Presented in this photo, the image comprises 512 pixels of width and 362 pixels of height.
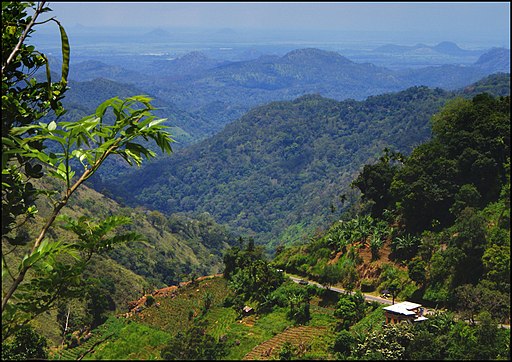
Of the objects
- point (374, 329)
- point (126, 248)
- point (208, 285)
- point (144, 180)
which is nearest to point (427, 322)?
point (374, 329)

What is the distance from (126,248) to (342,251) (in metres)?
42.9

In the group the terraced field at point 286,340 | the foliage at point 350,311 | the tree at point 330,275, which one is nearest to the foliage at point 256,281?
the tree at point 330,275

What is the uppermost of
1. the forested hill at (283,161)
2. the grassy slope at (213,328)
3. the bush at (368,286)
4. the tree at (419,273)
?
the tree at (419,273)

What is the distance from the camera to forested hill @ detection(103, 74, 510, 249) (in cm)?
13075

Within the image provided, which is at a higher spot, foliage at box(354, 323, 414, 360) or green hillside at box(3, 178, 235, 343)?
foliage at box(354, 323, 414, 360)

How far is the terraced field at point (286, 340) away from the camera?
2466cm

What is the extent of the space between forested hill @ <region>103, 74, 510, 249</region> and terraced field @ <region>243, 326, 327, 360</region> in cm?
8029

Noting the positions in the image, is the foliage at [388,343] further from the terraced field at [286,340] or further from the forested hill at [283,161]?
the forested hill at [283,161]

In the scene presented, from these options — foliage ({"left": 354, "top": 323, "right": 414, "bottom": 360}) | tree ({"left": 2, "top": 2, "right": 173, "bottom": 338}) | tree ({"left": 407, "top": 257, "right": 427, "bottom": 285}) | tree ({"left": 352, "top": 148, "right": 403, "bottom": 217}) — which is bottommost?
tree ({"left": 407, "top": 257, "right": 427, "bottom": 285})

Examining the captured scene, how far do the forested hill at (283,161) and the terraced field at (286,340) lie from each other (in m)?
80.3

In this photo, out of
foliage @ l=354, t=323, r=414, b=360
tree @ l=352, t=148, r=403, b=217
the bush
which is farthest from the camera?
tree @ l=352, t=148, r=403, b=217

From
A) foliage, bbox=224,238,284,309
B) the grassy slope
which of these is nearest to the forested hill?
foliage, bbox=224,238,284,309

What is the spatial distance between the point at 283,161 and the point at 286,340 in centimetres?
13823

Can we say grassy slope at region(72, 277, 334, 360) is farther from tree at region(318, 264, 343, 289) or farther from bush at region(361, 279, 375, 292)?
bush at region(361, 279, 375, 292)
